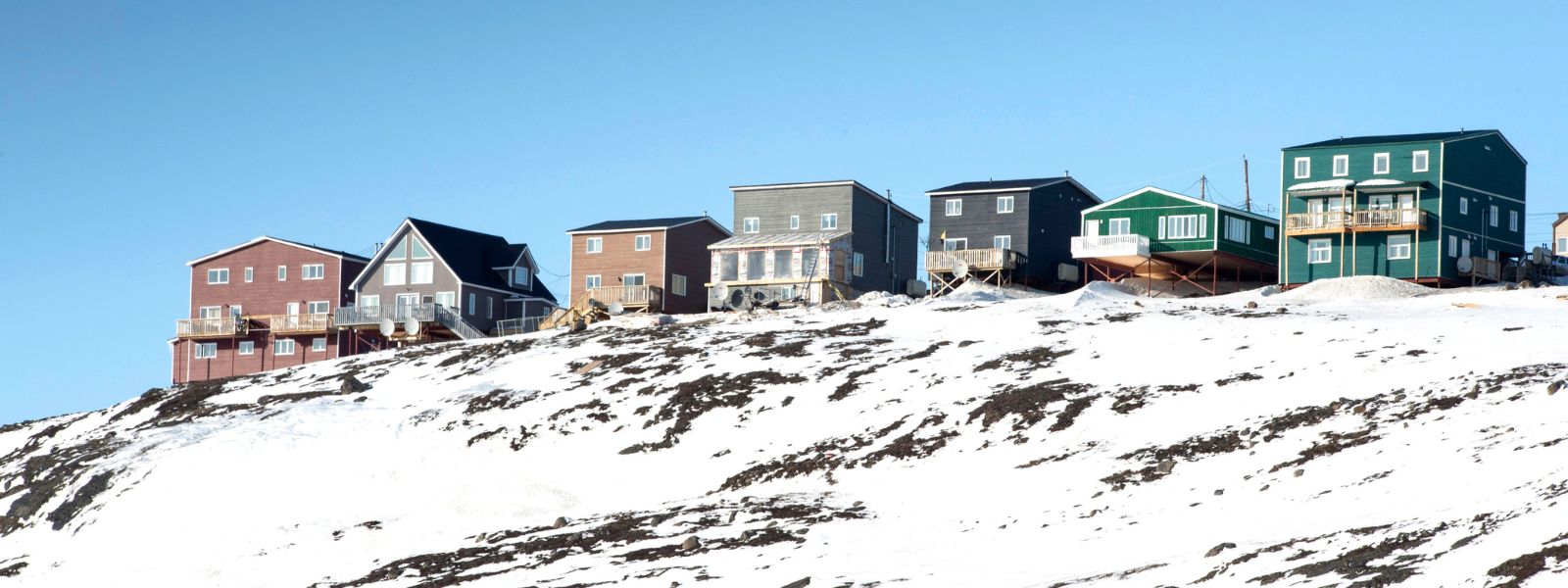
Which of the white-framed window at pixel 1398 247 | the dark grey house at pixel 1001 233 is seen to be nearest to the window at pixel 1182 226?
the dark grey house at pixel 1001 233

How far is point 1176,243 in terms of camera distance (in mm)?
77188

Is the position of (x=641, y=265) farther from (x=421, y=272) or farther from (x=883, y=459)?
(x=883, y=459)

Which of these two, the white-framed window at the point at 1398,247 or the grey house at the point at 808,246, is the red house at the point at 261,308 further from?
the white-framed window at the point at 1398,247

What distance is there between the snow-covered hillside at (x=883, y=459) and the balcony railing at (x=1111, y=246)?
12.4 meters

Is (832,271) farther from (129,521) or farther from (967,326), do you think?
(129,521)

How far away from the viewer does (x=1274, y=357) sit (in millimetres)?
42656

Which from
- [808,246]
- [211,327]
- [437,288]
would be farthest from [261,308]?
[808,246]

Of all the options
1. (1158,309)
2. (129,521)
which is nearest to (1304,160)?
(1158,309)

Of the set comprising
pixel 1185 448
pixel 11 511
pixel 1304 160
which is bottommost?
pixel 11 511

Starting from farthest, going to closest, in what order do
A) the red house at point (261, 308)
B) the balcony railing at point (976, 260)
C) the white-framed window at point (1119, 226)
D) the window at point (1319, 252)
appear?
the red house at point (261, 308)
the balcony railing at point (976, 260)
the white-framed window at point (1119, 226)
the window at point (1319, 252)

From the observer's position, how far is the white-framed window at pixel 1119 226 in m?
78.5

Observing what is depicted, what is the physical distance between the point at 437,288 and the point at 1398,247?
1908 inches

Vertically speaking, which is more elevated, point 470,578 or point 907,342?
point 907,342

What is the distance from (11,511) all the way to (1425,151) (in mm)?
58573
